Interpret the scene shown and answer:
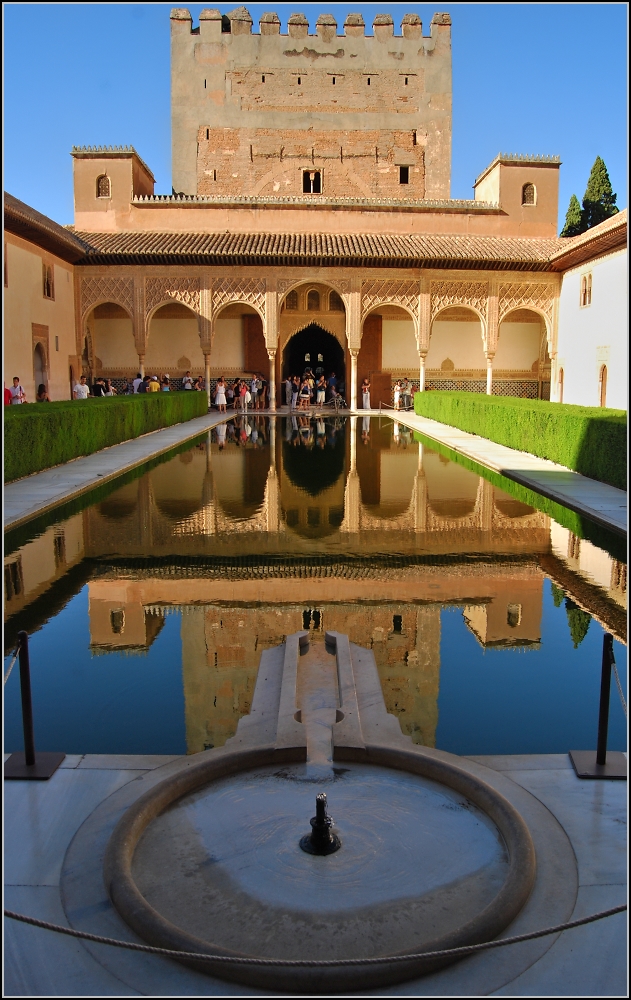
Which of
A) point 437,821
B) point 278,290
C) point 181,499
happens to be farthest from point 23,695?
point 278,290

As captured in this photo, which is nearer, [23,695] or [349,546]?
[23,695]

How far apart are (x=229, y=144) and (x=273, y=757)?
3381 cm

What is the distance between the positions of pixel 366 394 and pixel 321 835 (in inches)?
1046

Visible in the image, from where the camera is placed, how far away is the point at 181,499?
9992 millimetres

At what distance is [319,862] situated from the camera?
8.56ft

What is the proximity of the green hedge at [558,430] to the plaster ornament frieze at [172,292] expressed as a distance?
9822 mm

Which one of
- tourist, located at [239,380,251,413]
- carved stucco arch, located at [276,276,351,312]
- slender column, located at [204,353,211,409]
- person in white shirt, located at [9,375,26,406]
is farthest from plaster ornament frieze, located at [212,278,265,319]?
person in white shirt, located at [9,375,26,406]

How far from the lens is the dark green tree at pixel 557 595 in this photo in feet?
19.0

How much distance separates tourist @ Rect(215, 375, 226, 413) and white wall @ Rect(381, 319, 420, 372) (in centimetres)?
552

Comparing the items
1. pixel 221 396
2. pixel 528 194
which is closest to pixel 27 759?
pixel 221 396

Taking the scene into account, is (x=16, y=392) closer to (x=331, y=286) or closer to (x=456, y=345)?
(x=331, y=286)

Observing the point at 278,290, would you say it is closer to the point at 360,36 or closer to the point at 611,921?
the point at 360,36

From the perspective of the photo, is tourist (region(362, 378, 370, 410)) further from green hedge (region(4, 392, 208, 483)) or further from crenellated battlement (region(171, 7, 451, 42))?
crenellated battlement (region(171, 7, 451, 42))

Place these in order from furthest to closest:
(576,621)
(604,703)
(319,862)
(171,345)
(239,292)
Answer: (171,345), (239,292), (576,621), (604,703), (319,862)
